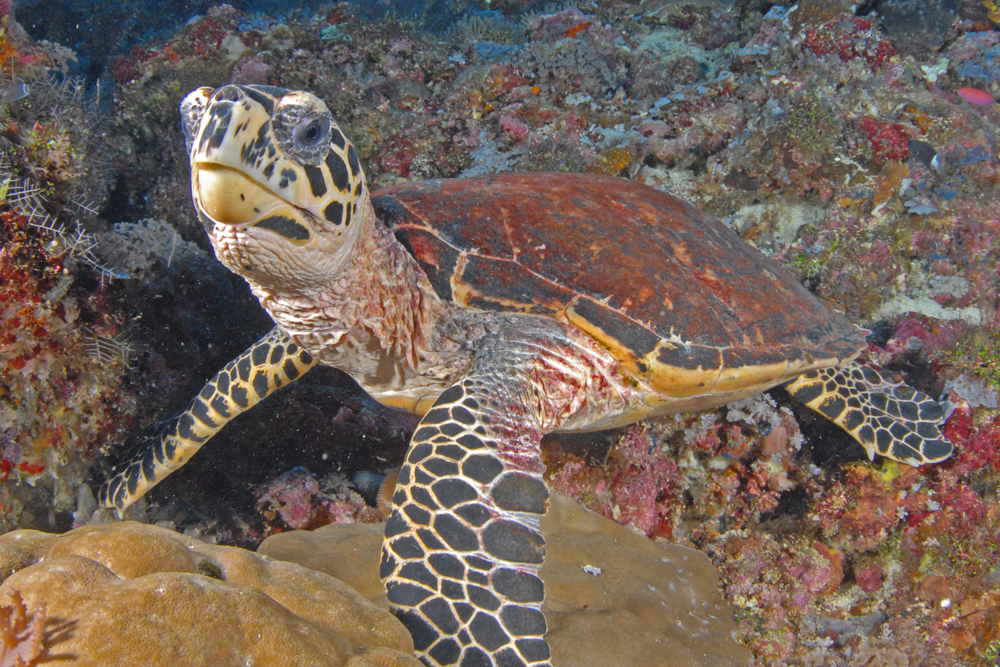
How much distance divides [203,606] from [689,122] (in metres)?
4.79

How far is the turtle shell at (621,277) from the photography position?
2.38 meters

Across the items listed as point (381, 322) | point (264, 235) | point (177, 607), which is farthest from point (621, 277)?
point (177, 607)

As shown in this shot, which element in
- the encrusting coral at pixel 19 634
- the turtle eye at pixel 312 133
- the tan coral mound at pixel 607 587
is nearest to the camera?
the encrusting coral at pixel 19 634

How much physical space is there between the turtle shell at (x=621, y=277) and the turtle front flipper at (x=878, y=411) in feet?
1.13

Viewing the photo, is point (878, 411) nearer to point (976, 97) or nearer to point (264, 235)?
point (264, 235)

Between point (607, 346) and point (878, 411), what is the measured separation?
1969 mm

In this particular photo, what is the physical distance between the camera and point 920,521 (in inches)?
111

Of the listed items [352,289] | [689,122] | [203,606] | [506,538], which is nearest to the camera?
[203,606]

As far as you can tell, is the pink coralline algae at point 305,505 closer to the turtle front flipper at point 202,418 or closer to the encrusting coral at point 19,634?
the turtle front flipper at point 202,418

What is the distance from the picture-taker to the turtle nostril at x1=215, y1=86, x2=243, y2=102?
150 centimetres

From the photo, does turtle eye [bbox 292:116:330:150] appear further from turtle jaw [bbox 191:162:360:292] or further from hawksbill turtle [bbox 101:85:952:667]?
turtle jaw [bbox 191:162:360:292]

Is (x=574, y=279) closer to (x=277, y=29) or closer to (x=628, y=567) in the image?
(x=628, y=567)

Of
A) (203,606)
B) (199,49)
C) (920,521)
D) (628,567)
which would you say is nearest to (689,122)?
(920,521)

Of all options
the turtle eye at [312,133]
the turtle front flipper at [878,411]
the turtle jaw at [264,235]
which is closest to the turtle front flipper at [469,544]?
the turtle jaw at [264,235]
